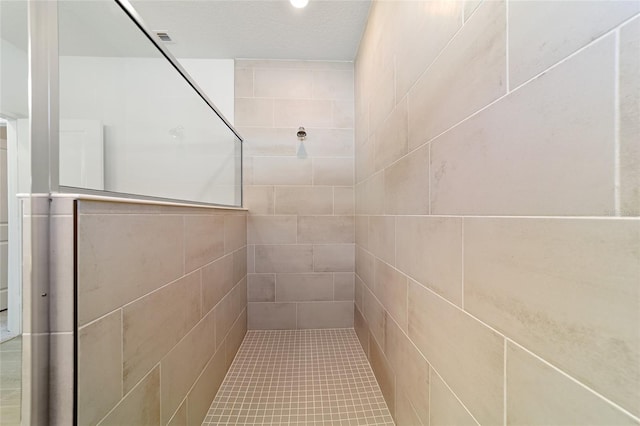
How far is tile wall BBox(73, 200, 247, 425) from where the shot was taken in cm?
54

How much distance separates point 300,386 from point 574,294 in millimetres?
1382

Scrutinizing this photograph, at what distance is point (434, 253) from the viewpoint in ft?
2.42

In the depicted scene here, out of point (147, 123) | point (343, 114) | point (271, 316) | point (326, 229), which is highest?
point (343, 114)

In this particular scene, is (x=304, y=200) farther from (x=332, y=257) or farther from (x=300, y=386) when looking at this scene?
(x=300, y=386)

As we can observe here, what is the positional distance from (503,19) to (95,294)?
1059 mm

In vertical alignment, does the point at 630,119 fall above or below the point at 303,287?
above

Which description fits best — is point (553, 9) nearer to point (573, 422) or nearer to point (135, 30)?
point (573, 422)

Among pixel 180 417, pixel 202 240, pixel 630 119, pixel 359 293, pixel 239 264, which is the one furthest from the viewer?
pixel 359 293

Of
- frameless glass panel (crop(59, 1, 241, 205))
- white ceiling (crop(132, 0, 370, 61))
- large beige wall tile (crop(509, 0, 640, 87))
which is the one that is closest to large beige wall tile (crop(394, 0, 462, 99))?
large beige wall tile (crop(509, 0, 640, 87))

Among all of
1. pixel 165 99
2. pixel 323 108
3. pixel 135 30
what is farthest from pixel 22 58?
pixel 323 108

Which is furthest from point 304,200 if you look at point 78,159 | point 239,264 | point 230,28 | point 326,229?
point 78,159

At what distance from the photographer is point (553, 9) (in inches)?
15.1

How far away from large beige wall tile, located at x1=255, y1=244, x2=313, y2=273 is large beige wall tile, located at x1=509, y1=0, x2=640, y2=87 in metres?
1.74

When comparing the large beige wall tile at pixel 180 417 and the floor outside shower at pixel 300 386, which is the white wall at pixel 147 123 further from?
the floor outside shower at pixel 300 386
